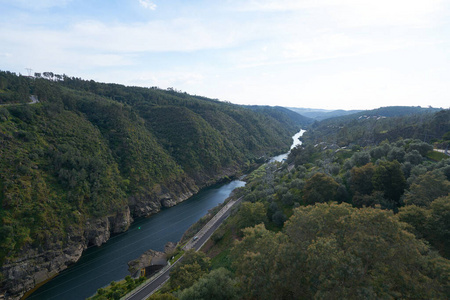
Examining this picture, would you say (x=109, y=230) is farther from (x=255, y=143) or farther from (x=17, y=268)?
(x=255, y=143)

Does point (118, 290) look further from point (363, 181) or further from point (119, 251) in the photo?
point (363, 181)

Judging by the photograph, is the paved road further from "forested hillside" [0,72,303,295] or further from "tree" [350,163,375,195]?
"tree" [350,163,375,195]

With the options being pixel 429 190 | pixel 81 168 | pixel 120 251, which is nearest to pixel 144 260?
pixel 120 251

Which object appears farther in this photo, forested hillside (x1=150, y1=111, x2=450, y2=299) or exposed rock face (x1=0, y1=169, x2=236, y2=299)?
exposed rock face (x1=0, y1=169, x2=236, y2=299)

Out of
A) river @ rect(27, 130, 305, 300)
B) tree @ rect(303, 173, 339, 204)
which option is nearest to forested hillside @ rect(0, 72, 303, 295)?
river @ rect(27, 130, 305, 300)

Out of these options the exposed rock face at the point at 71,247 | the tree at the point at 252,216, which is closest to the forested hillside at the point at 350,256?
the tree at the point at 252,216

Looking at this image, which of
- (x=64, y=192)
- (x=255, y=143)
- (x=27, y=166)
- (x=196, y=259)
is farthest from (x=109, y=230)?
(x=255, y=143)

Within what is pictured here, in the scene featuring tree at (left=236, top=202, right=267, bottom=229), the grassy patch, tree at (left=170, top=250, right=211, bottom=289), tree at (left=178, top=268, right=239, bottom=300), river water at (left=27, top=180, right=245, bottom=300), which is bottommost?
river water at (left=27, top=180, right=245, bottom=300)
